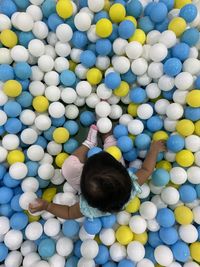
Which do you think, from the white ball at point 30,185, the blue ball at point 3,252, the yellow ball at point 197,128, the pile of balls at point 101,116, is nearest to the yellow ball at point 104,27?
the pile of balls at point 101,116

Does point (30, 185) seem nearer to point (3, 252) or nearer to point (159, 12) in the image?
point (3, 252)

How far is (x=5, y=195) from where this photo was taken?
3.45ft

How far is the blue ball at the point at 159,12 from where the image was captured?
3.41 ft

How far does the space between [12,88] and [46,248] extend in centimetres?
53

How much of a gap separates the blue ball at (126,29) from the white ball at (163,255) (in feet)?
2.31

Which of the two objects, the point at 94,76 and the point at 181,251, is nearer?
the point at 181,251

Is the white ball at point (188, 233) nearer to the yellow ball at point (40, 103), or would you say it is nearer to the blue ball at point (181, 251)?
the blue ball at point (181, 251)

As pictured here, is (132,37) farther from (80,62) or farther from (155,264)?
(155,264)

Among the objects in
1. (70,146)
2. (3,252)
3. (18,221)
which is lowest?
(3,252)

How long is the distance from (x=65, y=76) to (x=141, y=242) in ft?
2.03

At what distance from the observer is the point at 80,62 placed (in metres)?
1.14

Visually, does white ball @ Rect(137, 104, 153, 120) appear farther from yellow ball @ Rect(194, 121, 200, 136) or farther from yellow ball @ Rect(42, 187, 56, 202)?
yellow ball @ Rect(42, 187, 56, 202)

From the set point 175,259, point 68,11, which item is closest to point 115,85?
point 68,11

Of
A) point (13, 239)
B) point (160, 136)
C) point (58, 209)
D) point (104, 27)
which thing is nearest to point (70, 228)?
point (58, 209)
